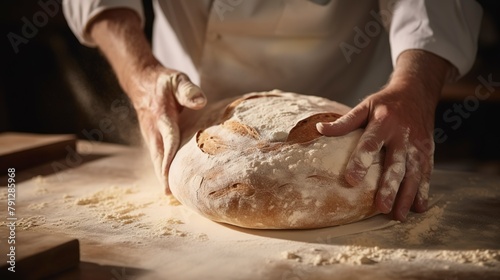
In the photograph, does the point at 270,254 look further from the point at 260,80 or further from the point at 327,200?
the point at 260,80

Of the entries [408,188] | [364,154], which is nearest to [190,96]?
[364,154]

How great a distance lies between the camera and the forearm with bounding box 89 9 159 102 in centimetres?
187

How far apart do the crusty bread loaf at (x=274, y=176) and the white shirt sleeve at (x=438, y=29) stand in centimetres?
46

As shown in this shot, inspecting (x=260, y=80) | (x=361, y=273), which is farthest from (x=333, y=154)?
(x=260, y=80)

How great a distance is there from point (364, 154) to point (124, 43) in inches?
40.4

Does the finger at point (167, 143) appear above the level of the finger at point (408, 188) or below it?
above

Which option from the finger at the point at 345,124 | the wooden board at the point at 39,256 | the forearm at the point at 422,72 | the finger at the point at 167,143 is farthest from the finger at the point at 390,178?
the wooden board at the point at 39,256

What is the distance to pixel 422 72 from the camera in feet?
5.43

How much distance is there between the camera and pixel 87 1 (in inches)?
80.6

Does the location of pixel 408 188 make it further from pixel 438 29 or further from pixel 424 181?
pixel 438 29

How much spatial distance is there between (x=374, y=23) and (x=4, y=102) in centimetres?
303

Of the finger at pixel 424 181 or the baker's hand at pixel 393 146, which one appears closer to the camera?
the baker's hand at pixel 393 146

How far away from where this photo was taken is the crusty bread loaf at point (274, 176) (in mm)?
1335

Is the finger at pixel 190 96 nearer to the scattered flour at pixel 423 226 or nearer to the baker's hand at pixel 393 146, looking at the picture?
the baker's hand at pixel 393 146
